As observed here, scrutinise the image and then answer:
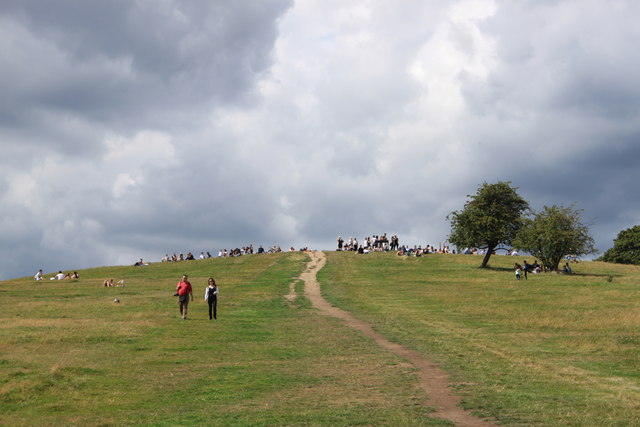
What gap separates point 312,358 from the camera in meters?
24.5

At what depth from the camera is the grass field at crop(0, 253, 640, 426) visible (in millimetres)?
16031

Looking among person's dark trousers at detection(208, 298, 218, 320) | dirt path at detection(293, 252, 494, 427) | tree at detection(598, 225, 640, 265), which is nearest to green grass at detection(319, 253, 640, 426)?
dirt path at detection(293, 252, 494, 427)

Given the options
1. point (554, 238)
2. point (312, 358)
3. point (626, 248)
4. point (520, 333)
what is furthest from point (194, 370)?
point (626, 248)

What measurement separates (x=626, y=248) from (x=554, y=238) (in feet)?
203

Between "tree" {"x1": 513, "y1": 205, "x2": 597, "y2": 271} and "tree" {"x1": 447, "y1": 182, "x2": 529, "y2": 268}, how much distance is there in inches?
192

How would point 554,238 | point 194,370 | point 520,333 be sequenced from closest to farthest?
point 194,370
point 520,333
point 554,238

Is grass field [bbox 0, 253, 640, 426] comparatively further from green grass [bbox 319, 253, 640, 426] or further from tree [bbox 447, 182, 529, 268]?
tree [bbox 447, 182, 529, 268]

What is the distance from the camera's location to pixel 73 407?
17281 mm

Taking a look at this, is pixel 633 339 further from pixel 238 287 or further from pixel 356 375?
pixel 238 287

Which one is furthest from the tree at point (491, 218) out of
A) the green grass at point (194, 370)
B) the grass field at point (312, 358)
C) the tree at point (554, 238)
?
the green grass at point (194, 370)

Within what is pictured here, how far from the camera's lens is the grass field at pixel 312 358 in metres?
16.0

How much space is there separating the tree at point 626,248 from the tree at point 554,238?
5351cm

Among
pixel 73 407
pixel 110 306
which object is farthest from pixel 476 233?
pixel 73 407

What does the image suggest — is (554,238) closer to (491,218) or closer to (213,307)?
(491,218)
